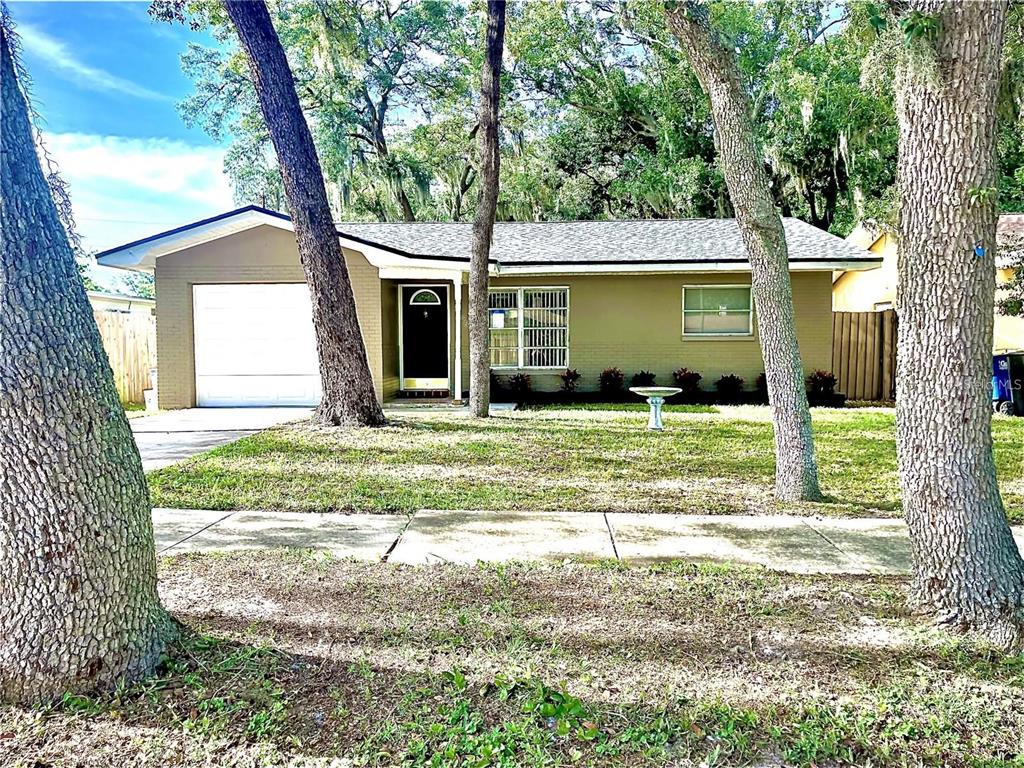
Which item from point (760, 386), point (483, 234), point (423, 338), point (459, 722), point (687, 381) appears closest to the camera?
point (459, 722)

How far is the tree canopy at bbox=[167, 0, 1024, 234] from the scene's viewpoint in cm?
1953

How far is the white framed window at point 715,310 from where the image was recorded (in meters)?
13.7

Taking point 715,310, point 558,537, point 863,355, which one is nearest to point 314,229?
point 558,537

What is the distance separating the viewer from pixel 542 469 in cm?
692

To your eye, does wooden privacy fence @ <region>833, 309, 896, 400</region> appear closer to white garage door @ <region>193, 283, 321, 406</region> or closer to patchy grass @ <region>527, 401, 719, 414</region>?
patchy grass @ <region>527, 401, 719, 414</region>

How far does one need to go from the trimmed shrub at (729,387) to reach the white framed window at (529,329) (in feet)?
10.2

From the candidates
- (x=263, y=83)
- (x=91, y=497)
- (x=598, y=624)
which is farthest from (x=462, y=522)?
(x=263, y=83)

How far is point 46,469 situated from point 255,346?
1101 centimetres

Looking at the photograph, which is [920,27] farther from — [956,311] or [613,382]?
[613,382]

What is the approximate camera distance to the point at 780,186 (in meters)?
22.6

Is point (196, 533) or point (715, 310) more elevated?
point (715, 310)

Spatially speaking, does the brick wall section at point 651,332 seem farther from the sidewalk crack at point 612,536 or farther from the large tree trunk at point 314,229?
the sidewalk crack at point 612,536

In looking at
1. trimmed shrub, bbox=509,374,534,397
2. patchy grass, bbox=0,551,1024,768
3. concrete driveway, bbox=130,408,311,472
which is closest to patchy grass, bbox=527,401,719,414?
trimmed shrub, bbox=509,374,534,397

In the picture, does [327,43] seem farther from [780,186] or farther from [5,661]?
[5,661]
